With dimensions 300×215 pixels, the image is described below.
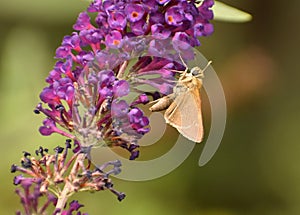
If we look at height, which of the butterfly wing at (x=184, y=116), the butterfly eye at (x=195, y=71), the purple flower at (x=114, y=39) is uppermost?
the purple flower at (x=114, y=39)

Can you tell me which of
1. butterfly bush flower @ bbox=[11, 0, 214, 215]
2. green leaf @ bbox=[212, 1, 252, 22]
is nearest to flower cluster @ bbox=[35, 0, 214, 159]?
butterfly bush flower @ bbox=[11, 0, 214, 215]

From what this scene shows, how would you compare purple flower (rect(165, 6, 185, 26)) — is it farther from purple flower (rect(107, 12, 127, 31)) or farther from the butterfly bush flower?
purple flower (rect(107, 12, 127, 31))

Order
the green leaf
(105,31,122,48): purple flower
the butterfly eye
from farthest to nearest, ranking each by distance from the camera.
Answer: the green leaf
the butterfly eye
(105,31,122,48): purple flower

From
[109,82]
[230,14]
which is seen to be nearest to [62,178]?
[109,82]

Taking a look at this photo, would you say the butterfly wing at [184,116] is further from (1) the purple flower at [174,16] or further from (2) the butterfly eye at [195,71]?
(1) the purple flower at [174,16]

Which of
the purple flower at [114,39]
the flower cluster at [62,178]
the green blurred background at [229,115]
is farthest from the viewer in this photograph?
the green blurred background at [229,115]

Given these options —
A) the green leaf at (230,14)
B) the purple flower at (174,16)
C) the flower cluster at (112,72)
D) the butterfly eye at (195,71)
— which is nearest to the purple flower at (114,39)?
the flower cluster at (112,72)

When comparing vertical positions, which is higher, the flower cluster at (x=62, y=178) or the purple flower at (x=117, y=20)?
the purple flower at (x=117, y=20)

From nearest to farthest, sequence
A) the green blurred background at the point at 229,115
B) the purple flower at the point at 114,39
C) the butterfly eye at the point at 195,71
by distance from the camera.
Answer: the purple flower at the point at 114,39 < the butterfly eye at the point at 195,71 < the green blurred background at the point at 229,115
